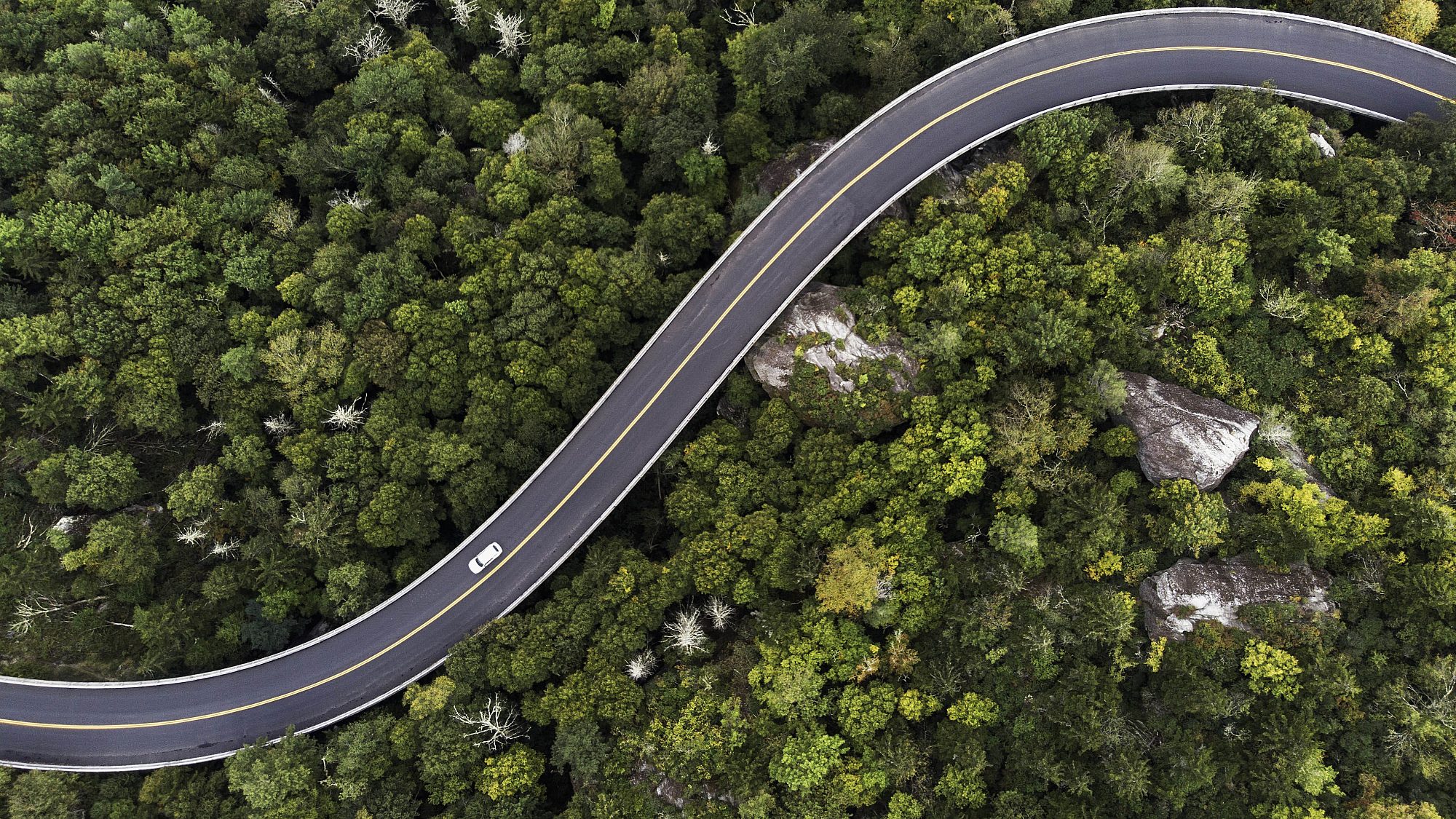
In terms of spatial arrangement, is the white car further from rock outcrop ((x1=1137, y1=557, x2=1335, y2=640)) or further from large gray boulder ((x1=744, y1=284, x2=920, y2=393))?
rock outcrop ((x1=1137, y1=557, x2=1335, y2=640))

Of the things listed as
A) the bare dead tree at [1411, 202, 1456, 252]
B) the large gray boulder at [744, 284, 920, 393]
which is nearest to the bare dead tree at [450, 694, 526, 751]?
the large gray boulder at [744, 284, 920, 393]

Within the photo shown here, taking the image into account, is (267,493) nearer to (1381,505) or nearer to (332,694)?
(332,694)

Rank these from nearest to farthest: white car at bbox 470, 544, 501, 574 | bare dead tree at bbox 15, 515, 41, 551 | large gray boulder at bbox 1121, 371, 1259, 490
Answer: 1. large gray boulder at bbox 1121, 371, 1259, 490
2. bare dead tree at bbox 15, 515, 41, 551
3. white car at bbox 470, 544, 501, 574

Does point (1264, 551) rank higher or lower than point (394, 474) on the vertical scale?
higher

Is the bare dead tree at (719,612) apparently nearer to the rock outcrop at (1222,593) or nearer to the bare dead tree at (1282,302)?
the rock outcrop at (1222,593)

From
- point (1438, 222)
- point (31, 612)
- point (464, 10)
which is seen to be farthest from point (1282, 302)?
point (31, 612)

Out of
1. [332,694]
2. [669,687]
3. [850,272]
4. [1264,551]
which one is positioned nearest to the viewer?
[1264,551]

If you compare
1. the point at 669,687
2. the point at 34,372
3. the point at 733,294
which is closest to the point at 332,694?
the point at 669,687
